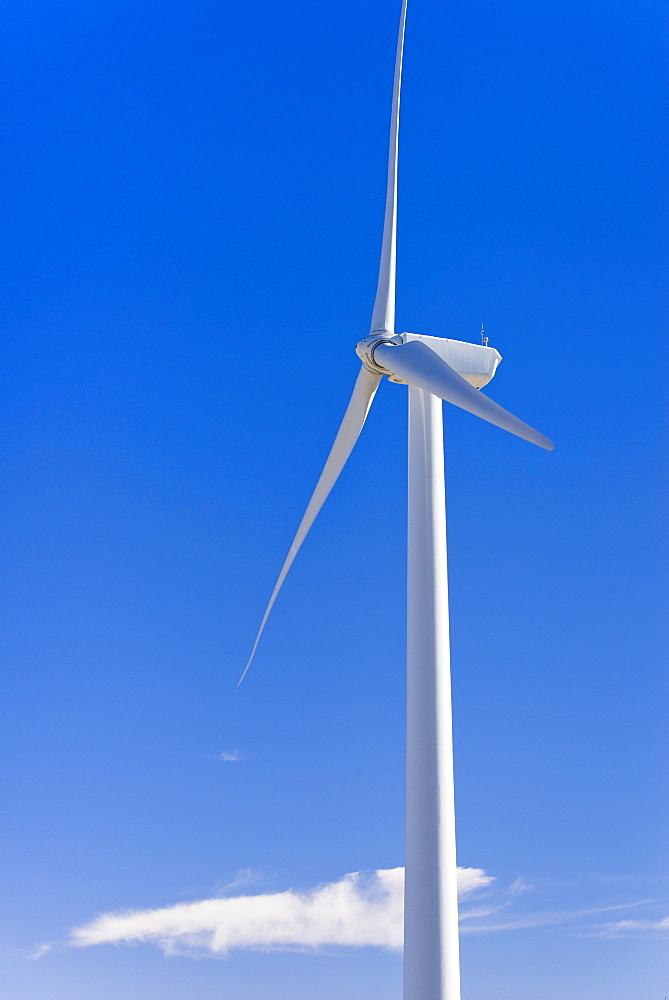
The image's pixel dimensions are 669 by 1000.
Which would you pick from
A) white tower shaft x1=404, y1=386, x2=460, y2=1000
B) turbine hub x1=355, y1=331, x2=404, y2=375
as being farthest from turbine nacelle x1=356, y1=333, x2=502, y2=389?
white tower shaft x1=404, y1=386, x2=460, y2=1000

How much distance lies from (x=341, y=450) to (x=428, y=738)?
7.82 metres

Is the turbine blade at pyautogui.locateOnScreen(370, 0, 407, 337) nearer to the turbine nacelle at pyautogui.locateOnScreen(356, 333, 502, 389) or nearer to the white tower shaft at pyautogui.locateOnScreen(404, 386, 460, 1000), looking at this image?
the turbine nacelle at pyautogui.locateOnScreen(356, 333, 502, 389)

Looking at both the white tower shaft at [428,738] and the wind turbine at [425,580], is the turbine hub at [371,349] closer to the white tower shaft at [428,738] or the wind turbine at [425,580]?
the wind turbine at [425,580]


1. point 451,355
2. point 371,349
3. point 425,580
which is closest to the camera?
point 425,580

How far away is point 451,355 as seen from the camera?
27.0 m

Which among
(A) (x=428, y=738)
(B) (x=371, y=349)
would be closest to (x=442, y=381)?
(B) (x=371, y=349)

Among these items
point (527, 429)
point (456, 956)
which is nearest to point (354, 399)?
point (527, 429)

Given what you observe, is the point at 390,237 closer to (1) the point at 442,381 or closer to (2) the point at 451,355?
(2) the point at 451,355

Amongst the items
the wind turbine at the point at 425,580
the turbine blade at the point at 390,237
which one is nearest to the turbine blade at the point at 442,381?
the wind turbine at the point at 425,580

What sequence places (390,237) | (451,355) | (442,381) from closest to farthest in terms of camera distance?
(442,381) → (451,355) → (390,237)

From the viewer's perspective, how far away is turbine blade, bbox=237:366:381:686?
26406 millimetres

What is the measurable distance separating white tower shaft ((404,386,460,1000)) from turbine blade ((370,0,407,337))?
7.96ft

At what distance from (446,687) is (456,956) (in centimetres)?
508

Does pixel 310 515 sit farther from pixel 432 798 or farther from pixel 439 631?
pixel 432 798
